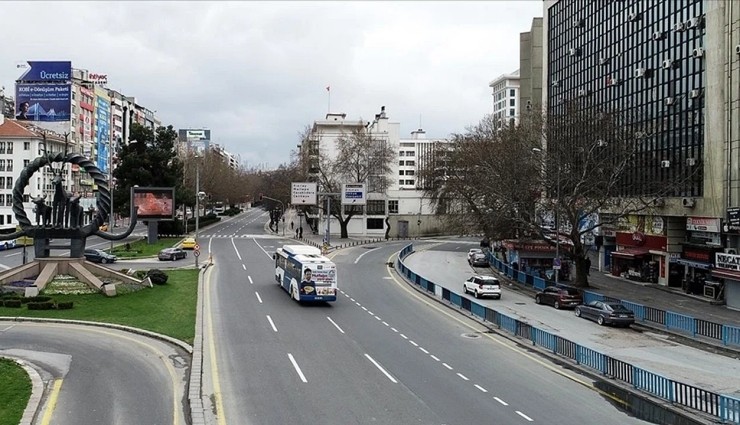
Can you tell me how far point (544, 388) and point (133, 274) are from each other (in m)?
29.8

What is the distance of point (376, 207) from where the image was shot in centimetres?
9644

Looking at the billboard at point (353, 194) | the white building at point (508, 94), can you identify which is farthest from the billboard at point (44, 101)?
the white building at point (508, 94)

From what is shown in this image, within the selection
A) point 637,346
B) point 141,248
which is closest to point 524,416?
point 637,346

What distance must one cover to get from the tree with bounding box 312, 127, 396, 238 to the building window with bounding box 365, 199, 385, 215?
6.16 m

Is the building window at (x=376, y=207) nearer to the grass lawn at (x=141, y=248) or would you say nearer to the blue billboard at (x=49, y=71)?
the grass lawn at (x=141, y=248)

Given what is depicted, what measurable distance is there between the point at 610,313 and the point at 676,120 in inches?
771

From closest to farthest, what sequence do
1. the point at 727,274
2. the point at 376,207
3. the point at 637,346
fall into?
the point at 637,346, the point at 727,274, the point at 376,207

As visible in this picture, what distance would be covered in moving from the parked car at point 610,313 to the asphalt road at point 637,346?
1.36 feet

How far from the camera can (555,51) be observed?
213ft

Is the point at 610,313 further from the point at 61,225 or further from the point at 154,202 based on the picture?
the point at 154,202

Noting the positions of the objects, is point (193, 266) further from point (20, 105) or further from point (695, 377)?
point (20, 105)

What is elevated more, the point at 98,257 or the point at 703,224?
the point at 703,224

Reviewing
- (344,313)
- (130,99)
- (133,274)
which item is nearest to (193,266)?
(133,274)

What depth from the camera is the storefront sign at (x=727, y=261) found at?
35.7 metres
